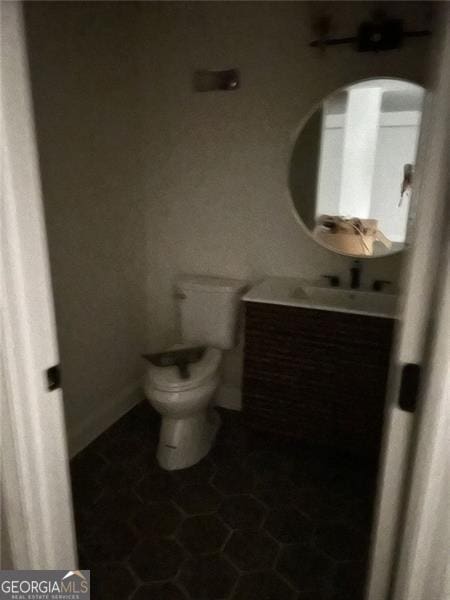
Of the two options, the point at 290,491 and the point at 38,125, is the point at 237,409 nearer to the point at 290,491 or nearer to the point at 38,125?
the point at 290,491

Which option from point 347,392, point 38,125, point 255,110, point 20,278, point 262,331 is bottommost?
point 347,392

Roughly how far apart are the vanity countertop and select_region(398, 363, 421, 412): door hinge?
3.35ft

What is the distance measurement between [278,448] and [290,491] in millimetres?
322

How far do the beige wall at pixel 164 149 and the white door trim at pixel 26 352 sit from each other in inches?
43.0

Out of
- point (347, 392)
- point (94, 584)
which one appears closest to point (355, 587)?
point (347, 392)

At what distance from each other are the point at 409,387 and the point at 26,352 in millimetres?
744

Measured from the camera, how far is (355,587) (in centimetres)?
150

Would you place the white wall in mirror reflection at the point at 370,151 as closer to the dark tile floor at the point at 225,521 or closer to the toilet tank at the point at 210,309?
the toilet tank at the point at 210,309

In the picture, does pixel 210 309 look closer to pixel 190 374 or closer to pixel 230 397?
pixel 190 374

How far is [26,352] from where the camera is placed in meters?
0.87

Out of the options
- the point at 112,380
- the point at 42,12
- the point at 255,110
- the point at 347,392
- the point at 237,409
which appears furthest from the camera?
the point at 237,409

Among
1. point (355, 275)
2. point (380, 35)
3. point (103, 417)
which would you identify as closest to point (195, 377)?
point (103, 417)

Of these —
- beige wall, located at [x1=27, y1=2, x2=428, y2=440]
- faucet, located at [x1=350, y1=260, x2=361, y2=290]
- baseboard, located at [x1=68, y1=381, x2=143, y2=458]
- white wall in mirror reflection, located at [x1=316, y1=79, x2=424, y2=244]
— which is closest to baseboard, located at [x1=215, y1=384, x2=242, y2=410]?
beige wall, located at [x1=27, y1=2, x2=428, y2=440]

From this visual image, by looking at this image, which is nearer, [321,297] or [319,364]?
[319,364]
